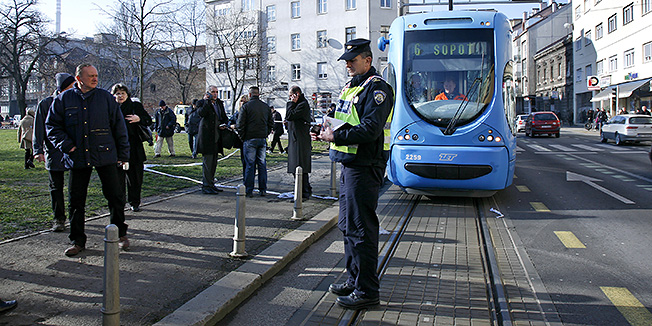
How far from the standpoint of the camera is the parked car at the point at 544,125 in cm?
3120

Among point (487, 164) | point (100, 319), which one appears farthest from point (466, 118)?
point (100, 319)

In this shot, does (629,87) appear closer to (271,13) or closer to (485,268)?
(271,13)

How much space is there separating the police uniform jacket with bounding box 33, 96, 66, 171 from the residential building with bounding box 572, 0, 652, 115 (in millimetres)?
36108

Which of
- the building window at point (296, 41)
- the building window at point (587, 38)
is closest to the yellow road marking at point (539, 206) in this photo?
the building window at point (587, 38)

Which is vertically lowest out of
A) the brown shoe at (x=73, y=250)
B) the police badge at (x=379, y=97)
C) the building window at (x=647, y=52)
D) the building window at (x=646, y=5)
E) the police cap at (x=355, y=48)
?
the brown shoe at (x=73, y=250)

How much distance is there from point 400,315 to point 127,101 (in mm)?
5014

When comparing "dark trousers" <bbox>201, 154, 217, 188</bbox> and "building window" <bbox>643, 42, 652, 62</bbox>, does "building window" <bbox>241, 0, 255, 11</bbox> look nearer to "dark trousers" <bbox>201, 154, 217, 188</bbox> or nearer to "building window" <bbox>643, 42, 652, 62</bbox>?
"building window" <bbox>643, 42, 652, 62</bbox>

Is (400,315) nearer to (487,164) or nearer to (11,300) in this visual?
(11,300)

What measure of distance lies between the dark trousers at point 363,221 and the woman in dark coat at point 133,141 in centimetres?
410

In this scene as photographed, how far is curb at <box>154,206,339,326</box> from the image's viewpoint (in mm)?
3730

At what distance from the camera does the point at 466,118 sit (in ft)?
28.1

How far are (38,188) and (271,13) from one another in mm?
45259

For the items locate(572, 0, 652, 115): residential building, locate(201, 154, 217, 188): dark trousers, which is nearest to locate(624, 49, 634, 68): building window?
locate(572, 0, 652, 115): residential building

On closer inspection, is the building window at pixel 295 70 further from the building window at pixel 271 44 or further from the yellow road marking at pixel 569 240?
the yellow road marking at pixel 569 240
